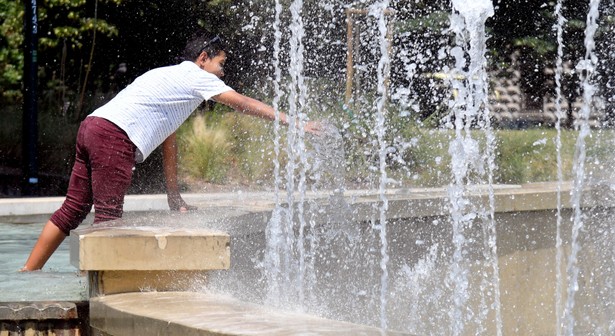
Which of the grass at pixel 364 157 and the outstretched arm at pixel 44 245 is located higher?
the grass at pixel 364 157

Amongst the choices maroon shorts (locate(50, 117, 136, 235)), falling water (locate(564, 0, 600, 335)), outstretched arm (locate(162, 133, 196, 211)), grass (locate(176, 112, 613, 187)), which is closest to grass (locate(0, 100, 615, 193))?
grass (locate(176, 112, 613, 187))

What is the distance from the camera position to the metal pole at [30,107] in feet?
44.3

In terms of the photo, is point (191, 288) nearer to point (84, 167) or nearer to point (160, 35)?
point (84, 167)

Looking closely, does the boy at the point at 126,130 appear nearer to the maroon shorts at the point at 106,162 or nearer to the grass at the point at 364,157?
the maroon shorts at the point at 106,162

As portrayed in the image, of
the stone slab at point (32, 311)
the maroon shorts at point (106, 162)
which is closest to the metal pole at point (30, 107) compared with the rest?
the maroon shorts at point (106, 162)

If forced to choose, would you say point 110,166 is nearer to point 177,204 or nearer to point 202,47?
point 202,47

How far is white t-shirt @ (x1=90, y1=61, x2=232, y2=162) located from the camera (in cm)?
530

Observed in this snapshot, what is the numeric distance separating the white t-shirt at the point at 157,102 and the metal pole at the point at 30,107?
8.44 metres

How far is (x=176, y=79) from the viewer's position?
536 cm

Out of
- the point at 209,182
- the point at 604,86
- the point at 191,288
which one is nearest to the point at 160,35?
the point at 209,182

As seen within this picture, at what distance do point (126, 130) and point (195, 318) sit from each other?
2007 mm

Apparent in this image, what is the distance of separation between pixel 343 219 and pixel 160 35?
17.0m

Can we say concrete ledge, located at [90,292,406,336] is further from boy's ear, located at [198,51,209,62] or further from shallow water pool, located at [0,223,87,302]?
boy's ear, located at [198,51,209,62]

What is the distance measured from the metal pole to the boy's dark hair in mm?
8206
